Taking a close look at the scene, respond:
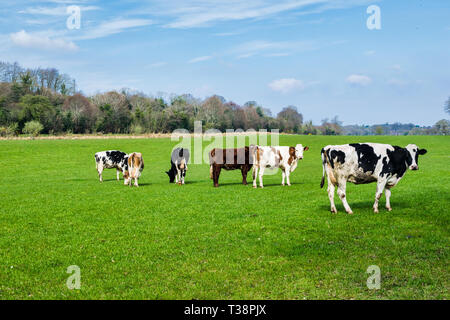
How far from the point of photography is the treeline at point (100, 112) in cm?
7156

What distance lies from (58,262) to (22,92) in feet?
290

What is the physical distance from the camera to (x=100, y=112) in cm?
8581

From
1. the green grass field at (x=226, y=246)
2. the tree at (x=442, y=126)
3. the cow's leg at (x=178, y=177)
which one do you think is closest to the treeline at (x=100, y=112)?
the tree at (x=442, y=126)

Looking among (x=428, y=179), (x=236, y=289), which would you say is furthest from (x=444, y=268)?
(x=428, y=179)

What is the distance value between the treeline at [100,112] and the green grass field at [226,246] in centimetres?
5707

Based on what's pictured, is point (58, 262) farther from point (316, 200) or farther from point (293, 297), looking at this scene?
point (316, 200)

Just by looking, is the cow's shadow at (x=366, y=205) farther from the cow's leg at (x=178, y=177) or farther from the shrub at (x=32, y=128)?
the shrub at (x=32, y=128)

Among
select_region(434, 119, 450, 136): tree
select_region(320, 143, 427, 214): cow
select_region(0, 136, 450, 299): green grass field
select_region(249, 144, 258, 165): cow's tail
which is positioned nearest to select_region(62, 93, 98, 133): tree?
select_region(249, 144, 258, 165): cow's tail

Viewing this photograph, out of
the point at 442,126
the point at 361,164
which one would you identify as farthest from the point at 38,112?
the point at 442,126

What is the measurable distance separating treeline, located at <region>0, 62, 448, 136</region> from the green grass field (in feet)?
187

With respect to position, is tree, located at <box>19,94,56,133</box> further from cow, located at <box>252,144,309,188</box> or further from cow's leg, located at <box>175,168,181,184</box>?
cow, located at <box>252,144,309,188</box>

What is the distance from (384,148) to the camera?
39.2ft

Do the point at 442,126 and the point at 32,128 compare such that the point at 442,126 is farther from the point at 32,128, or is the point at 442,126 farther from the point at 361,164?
the point at 361,164

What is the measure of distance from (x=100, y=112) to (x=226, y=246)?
8249 centimetres
